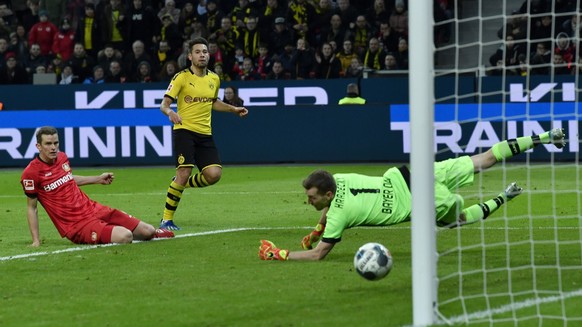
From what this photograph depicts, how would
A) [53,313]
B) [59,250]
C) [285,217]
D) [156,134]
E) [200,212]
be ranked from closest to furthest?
[53,313] < [59,250] < [285,217] < [200,212] < [156,134]

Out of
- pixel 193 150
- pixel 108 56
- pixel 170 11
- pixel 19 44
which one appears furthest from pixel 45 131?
pixel 19 44

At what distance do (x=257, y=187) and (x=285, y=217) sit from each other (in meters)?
4.32

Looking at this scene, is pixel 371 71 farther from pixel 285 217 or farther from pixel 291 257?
pixel 291 257

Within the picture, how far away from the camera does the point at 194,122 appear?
13.2 m

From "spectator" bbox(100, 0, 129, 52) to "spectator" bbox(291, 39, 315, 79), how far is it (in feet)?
15.3

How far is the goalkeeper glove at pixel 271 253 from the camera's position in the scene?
9688 mm

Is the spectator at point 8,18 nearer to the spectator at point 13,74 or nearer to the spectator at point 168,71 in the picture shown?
the spectator at point 13,74

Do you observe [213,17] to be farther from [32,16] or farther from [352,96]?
[352,96]

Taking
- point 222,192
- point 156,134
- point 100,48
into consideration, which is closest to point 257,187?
point 222,192

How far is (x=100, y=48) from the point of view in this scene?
27.2 metres

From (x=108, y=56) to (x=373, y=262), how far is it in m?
18.5

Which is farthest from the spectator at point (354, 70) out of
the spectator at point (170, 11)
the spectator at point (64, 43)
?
the spectator at point (64, 43)

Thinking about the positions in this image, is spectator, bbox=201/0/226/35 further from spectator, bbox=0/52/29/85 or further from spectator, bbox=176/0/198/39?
spectator, bbox=0/52/29/85

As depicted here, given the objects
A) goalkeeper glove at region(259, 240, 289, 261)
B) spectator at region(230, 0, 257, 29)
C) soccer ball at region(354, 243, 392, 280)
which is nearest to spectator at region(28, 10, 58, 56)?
spectator at region(230, 0, 257, 29)
